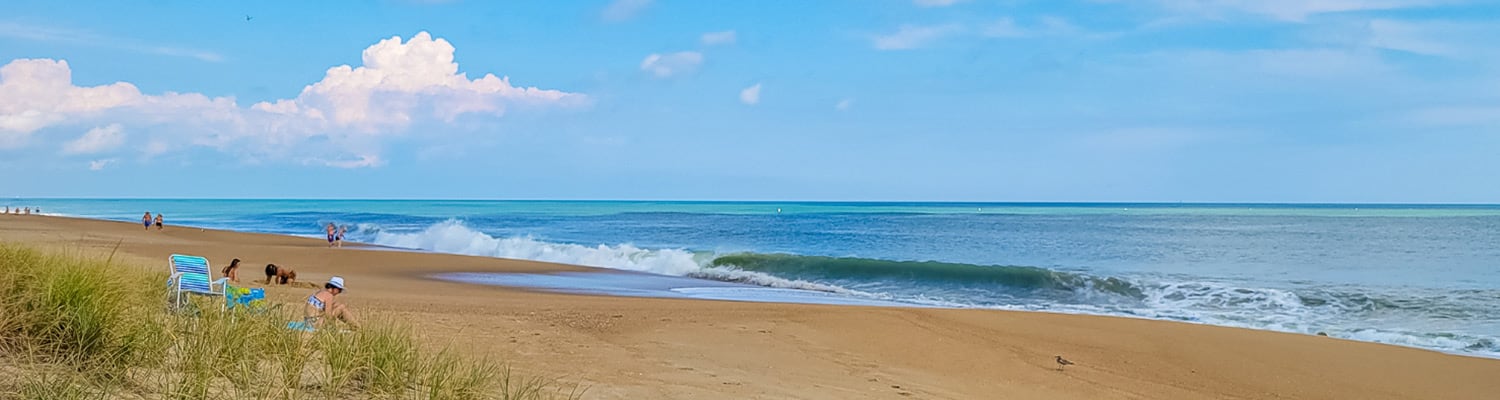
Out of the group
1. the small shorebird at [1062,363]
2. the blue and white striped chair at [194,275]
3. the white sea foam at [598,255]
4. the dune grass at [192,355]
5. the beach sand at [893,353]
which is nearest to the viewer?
the dune grass at [192,355]

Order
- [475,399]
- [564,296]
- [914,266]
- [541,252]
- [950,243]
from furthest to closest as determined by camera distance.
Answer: [950,243] < [541,252] < [914,266] < [564,296] < [475,399]

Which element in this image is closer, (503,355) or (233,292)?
(503,355)

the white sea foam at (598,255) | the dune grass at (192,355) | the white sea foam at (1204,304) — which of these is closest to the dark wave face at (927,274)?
the white sea foam at (1204,304)

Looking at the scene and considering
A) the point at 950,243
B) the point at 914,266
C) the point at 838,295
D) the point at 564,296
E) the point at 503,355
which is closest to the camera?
the point at 503,355

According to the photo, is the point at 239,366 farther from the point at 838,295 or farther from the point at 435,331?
the point at 838,295

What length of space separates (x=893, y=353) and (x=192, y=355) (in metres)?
7.00

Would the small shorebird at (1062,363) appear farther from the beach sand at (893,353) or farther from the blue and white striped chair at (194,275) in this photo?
the blue and white striped chair at (194,275)

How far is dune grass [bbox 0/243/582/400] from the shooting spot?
210 inches

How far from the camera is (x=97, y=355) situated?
18.6 feet

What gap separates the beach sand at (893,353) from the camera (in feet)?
28.2

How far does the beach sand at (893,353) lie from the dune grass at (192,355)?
134 centimetres

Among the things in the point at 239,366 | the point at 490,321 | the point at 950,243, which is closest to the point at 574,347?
the point at 490,321

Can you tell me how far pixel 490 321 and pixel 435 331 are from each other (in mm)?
1625

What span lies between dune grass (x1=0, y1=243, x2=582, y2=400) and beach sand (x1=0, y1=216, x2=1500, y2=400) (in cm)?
134
